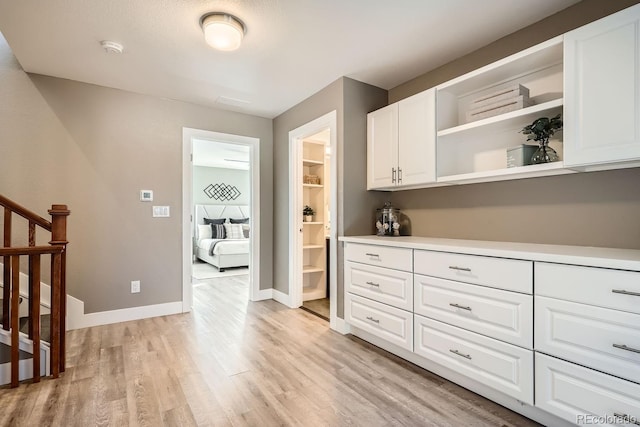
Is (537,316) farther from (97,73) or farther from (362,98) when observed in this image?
(97,73)

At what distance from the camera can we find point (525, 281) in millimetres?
1637

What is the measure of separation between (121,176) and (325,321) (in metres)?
2.62

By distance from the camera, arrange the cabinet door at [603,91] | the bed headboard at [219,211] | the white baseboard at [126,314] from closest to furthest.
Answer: the cabinet door at [603,91] < the white baseboard at [126,314] < the bed headboard at [219,211]

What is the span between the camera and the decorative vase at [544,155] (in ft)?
6.28

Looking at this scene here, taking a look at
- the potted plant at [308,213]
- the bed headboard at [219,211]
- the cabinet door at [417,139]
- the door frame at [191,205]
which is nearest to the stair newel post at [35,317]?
the door frame at [191,205]

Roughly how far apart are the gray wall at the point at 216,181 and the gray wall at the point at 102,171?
4537 mm

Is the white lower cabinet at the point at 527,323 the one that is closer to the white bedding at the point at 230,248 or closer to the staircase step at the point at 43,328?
the staircase step at the point at 43,328

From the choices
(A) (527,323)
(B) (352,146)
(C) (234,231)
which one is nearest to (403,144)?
(B) (352,146)

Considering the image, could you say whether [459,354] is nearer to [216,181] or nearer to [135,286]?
[135,286]

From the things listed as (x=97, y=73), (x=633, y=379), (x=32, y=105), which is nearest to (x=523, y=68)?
(x=633, y=379)

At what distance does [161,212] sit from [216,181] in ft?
16.1

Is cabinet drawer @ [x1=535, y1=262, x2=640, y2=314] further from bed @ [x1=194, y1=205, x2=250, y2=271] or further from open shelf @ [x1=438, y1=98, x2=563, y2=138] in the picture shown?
bed @ [x1=194, y1=205, x2=250, y2=271]

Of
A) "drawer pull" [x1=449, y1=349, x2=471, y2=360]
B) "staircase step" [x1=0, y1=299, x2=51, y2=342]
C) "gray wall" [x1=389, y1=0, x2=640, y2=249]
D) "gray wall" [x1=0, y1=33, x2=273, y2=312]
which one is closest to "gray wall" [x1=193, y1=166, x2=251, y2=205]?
"gray wall" [x1=0, y1=33, x2=273, y2=312]

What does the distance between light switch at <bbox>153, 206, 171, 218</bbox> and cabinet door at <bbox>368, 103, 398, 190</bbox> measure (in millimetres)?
2242
